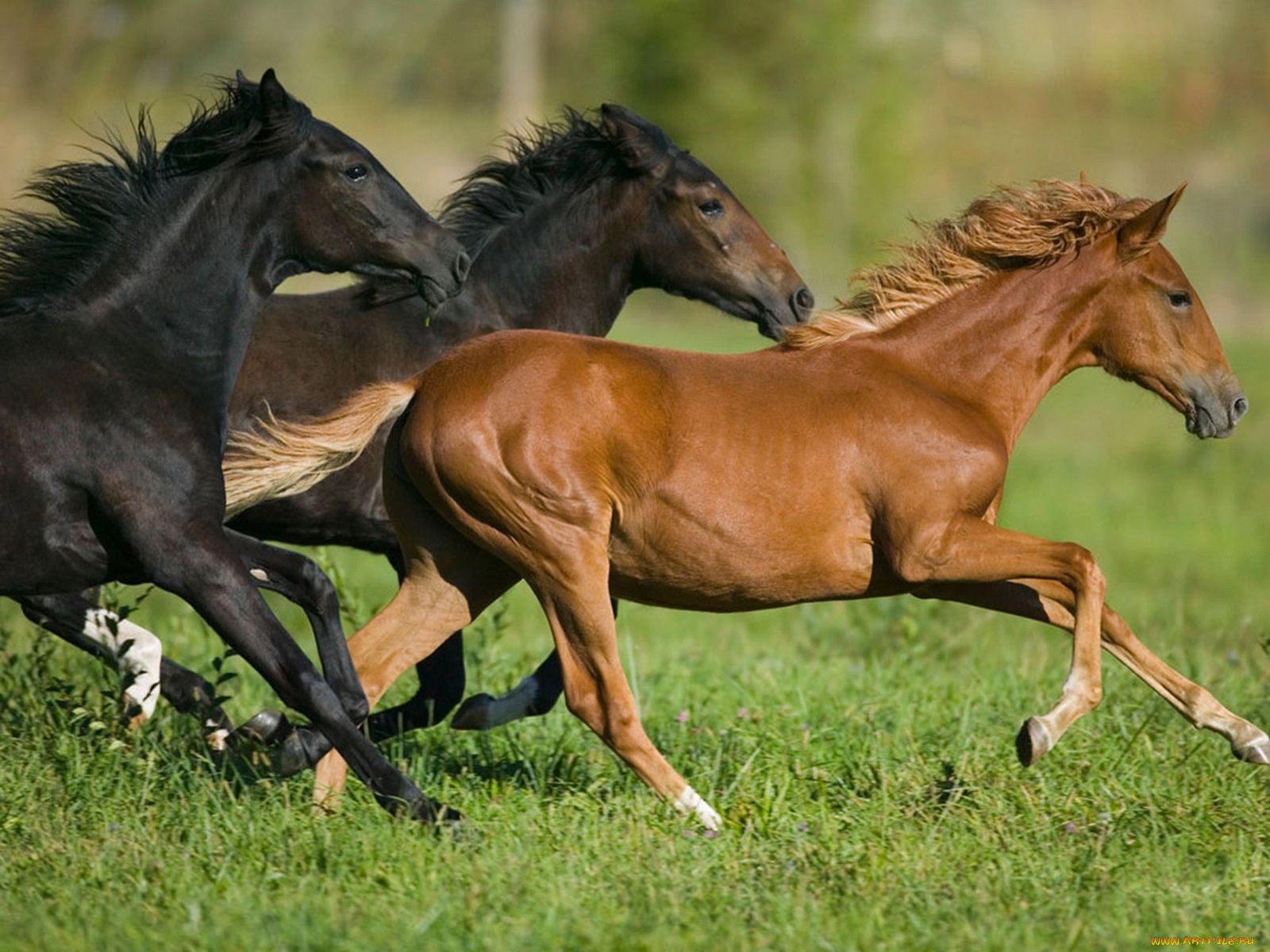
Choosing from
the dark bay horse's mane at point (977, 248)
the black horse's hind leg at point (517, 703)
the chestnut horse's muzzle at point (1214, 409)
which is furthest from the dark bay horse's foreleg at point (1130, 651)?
the black horse's hind leg at point (517, 703)

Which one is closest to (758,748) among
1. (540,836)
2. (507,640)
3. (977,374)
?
(540,836)

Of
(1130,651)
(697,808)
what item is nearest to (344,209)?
(697,808)

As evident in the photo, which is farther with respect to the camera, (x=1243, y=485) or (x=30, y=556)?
(x=1243, y=485)

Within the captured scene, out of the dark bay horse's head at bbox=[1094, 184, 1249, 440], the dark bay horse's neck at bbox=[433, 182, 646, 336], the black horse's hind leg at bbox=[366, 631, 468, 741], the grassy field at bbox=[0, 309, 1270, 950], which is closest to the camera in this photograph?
the grassy field at bbox=[0, 309, 1270, 950]

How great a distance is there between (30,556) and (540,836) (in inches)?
62.0

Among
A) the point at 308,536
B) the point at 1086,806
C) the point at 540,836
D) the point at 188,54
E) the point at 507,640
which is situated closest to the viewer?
the point at 540,836

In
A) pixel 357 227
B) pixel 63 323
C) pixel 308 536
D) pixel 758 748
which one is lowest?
pixel 758 748

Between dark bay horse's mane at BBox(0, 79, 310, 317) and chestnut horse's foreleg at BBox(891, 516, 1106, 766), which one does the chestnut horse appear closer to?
chestnut horse's foreleg at BBox(891, 516, 1106, 766)

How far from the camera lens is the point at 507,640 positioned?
8.04m

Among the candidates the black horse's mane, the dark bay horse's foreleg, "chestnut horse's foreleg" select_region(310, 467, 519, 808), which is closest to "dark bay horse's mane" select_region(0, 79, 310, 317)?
"chestnut horse's foreleg" select_region(310, 467, 519, 808)

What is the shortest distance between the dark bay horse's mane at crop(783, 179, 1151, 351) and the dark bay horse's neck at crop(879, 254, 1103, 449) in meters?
0.08

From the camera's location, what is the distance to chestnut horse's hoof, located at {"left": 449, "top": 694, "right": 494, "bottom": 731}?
202 inches

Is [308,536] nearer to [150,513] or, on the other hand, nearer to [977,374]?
[150,513]

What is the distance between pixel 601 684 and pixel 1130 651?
5.13ft
